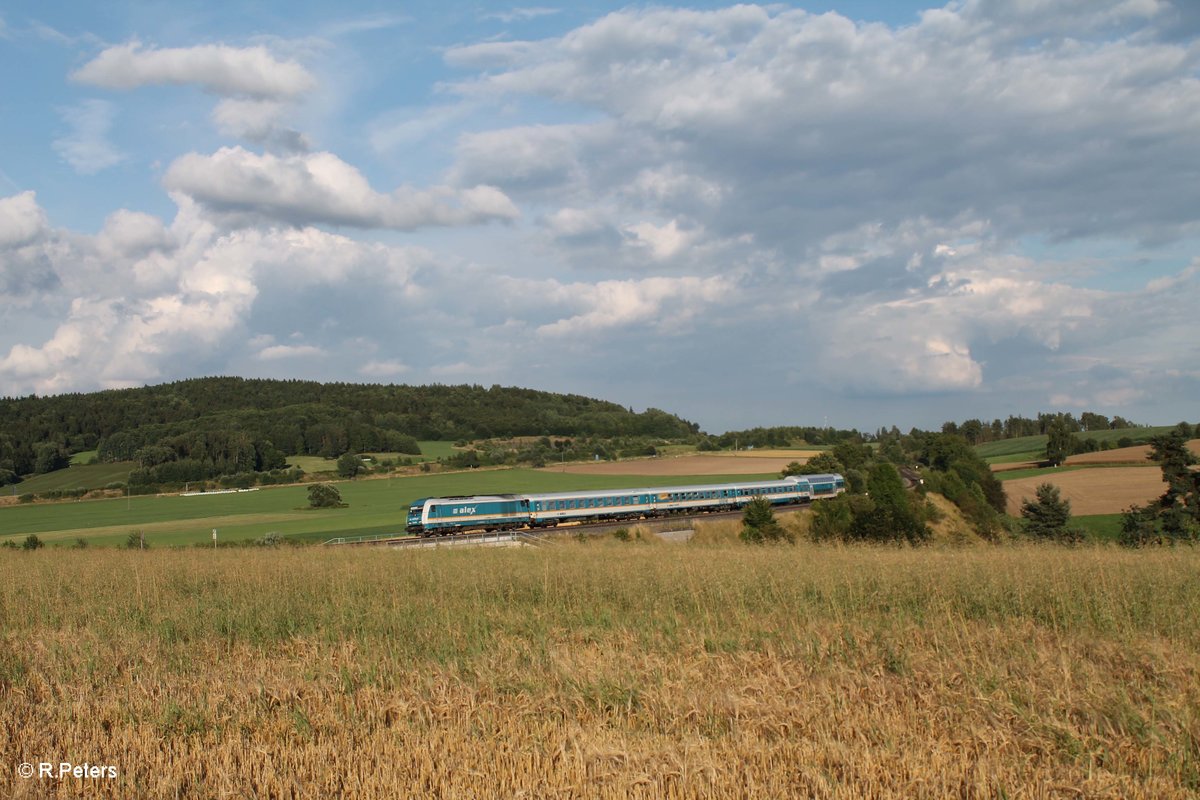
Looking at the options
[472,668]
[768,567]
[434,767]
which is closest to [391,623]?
[472,668]

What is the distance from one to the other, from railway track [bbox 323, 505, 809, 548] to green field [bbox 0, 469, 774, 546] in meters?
9.58

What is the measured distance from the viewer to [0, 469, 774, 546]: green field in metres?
63.5

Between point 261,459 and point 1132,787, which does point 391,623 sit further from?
point 261,459

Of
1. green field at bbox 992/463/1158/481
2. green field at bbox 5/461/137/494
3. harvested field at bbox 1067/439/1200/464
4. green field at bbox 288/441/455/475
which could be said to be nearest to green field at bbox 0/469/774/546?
green field at bbox 5/461/137/494

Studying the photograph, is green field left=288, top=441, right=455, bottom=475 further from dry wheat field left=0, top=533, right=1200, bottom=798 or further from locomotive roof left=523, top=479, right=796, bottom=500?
dry wheat field left=0, top=533, right=1200, bottom=798

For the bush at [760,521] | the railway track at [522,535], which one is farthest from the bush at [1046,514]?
the railway track at [522,535]

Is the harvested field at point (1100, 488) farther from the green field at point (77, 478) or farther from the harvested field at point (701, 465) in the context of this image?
the green field at point (77, 478)

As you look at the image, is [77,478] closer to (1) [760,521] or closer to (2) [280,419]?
(2) [280,419]

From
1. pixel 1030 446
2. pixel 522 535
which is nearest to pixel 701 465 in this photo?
pixel 522 535

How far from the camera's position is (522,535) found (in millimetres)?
46562

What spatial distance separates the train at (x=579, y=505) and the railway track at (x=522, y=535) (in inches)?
25.2

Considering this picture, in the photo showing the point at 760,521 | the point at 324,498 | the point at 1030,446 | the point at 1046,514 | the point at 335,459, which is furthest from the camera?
the point at 1030,446

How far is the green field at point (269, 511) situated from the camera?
208ft

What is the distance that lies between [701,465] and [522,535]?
59.2 m
